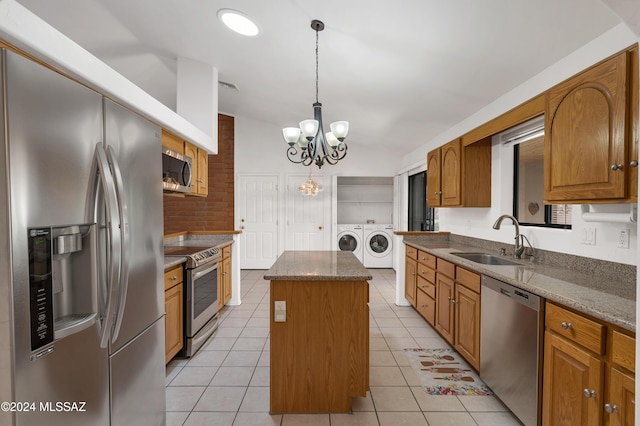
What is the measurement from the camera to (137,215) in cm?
139

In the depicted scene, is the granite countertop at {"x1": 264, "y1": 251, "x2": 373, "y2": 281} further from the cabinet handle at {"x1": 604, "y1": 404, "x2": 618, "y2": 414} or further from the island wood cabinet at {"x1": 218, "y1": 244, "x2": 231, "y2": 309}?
the island wood cabinet at {"x1": 218, "y1": 244, "x2": 231, "y2": 309}

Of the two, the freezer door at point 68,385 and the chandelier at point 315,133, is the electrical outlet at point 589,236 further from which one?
the freezer door at point 68,385

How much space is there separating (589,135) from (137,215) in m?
2.31

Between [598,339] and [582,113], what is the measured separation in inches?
45.7

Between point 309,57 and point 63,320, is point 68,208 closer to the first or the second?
point 63,320

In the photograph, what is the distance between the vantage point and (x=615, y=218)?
5.44ft

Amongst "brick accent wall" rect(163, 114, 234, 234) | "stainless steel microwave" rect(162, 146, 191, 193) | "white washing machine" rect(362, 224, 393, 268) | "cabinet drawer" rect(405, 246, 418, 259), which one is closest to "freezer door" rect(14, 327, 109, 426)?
"stainless steel microwave" rect(162, 146, 191, 193)

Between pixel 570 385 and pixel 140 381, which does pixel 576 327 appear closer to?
pixel 570 385

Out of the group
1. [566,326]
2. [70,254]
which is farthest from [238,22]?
[566,326]

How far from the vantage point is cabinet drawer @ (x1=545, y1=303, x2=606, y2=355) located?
48.5 inches

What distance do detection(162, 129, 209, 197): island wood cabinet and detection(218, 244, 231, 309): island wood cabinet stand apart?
785 millimetres

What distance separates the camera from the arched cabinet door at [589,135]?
142 centimetres

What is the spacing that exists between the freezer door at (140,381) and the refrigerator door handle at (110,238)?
220 millimetres

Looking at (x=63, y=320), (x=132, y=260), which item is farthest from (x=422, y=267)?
(x=63, y=320)
